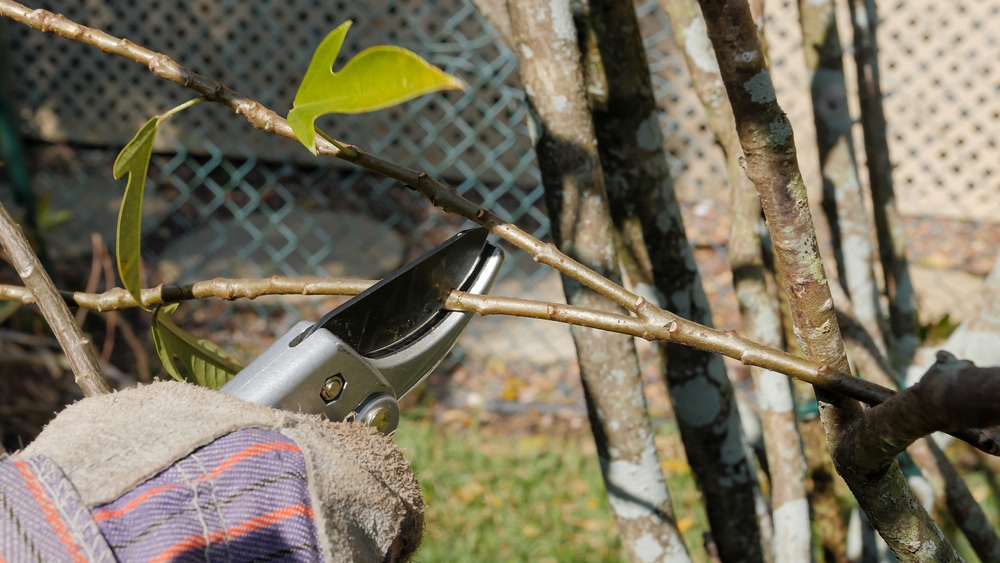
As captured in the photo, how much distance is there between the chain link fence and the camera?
11.7ft

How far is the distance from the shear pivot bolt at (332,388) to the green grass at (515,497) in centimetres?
146

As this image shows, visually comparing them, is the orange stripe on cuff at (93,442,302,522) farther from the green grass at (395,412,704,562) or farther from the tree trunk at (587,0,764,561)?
the green grass at (395,412,704,562)

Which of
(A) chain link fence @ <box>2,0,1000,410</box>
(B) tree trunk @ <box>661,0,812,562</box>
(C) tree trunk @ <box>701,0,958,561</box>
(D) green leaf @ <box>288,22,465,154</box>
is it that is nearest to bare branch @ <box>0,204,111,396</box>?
(D) green leaf @ <box>288,22,465,154</box>

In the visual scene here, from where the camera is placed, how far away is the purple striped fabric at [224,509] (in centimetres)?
46

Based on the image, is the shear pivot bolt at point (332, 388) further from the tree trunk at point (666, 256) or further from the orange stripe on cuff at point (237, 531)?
the tree trunk at point (666, 256)

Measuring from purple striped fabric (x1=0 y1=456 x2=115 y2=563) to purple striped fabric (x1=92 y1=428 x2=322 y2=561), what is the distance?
1 centimetres

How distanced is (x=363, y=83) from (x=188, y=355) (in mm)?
419

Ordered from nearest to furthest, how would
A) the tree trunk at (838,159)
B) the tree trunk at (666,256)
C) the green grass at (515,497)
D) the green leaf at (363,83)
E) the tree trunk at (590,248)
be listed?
the green leaf at (363,83) < the tree trunk at (590,248) < the tree trunk at (666,256) < the tree trunk at (838,159) < the green grass at (515,497)

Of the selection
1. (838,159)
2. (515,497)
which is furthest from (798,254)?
(515,497)

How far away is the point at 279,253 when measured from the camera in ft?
12.2

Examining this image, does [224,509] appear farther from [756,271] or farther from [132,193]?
[756,271]

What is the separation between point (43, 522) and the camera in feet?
1.47

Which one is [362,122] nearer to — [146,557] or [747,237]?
[747,237]

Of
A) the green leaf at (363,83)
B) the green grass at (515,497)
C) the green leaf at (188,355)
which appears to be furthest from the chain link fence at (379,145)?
the green leaf at (363,83)
